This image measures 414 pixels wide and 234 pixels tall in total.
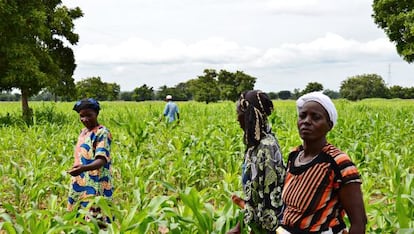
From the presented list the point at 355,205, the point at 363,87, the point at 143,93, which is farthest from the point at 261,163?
the point at 363,87

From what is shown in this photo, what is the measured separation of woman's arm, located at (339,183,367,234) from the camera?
74.5 inches

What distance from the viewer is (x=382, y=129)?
9.54m

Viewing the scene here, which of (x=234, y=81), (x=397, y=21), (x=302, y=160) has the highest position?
(x=397, y=21)

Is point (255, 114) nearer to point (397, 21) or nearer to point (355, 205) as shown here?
point (355, 205)

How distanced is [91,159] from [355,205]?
6.96 feet

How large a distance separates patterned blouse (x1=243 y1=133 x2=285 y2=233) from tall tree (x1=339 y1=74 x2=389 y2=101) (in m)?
77.4

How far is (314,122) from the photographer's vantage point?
203cm

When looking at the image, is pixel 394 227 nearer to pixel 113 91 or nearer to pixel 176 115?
pixel 176 115

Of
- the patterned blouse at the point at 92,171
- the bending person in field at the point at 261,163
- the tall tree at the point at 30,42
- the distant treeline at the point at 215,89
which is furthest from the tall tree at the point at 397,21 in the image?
the distant treeline at the point at 215,89

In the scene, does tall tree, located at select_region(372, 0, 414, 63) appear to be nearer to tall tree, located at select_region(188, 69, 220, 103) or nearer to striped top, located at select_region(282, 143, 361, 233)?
striped top, located at select_region(282, 143, 361, 233)

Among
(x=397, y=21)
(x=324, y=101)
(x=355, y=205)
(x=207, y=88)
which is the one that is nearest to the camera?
(x=355, y=205)

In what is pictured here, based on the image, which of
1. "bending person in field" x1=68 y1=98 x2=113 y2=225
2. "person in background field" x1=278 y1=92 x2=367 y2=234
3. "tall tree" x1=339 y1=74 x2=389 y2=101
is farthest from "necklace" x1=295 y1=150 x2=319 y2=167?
"tall tree" x1=339 y1=74 x2=389 y2=101

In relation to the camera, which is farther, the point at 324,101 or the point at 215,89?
the point at 215,89

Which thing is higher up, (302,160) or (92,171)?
(302,160)
